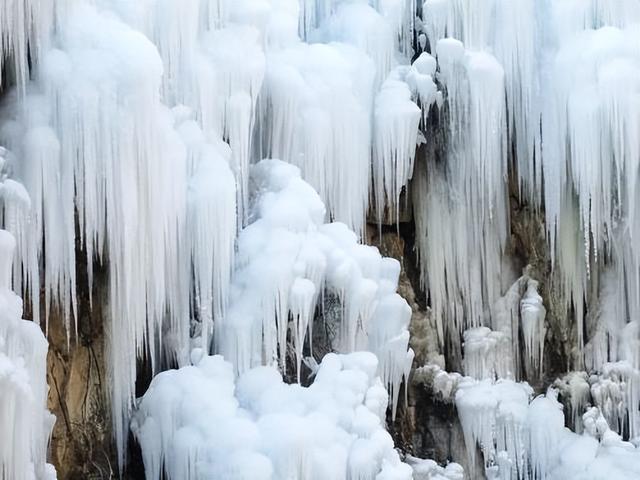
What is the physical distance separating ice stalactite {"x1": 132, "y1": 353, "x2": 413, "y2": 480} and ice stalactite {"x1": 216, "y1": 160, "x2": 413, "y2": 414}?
0.68 ft

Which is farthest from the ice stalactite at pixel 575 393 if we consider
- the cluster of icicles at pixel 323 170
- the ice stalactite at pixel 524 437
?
the ice stalactite at pixel 524 437

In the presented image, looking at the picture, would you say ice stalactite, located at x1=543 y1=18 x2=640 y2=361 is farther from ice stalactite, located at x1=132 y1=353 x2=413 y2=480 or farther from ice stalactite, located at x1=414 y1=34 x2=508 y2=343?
ice stalactite, located at x1=132 y1=353 x2=413 y2=480

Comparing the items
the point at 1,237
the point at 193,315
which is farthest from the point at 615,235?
the point at 1,237

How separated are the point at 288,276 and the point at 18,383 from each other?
7.11 ft

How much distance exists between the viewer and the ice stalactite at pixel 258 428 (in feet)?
25.8

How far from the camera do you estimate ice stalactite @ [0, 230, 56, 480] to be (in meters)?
6.69

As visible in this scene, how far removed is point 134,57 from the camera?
299 inches

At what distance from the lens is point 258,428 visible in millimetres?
8008

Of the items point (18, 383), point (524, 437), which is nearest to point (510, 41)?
point (524, 437)

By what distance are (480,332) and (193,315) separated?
279 centimetres

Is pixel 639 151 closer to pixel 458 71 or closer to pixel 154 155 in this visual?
pixel 458 71

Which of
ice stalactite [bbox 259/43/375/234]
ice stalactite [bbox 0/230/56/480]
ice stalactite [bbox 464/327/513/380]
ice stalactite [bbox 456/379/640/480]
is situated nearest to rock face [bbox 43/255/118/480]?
ice stalactite [bbox 0/230/56/480]

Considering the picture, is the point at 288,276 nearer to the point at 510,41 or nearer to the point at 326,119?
the point at 326,119

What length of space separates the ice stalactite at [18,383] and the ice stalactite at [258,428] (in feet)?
3.04
